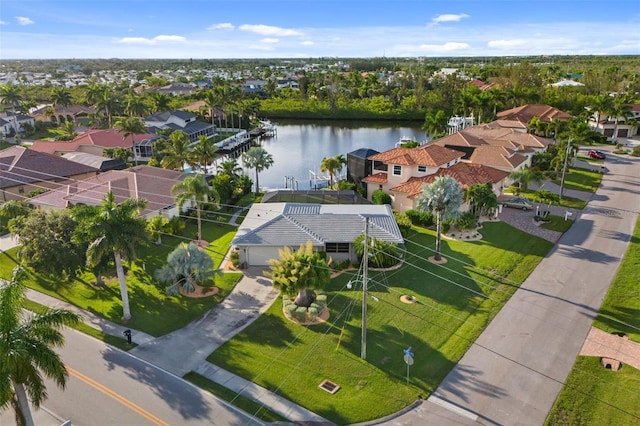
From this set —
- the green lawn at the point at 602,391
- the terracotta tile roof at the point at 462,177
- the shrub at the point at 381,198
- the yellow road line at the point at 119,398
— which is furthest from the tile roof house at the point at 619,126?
the yellow road line at the point at 119,398

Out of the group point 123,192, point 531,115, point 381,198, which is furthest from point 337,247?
point 531,115

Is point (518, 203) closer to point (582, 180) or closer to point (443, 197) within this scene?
point (582, 180)

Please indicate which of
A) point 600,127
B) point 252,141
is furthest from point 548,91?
point 252,141

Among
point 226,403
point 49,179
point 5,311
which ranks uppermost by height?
point 5,311

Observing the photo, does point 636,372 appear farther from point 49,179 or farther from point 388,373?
point 49,179

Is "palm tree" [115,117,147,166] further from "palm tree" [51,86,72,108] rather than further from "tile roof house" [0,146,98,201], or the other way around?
"palm tree" [51,86,72,108]

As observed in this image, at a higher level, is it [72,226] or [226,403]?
[72,226]
